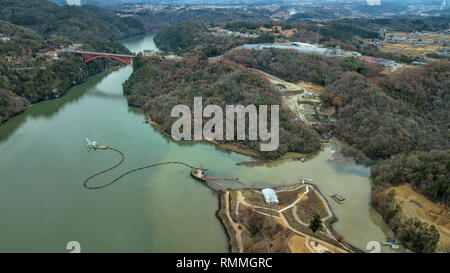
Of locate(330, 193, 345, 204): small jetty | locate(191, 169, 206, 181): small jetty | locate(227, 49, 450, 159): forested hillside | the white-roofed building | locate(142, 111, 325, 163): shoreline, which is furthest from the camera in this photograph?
locate(227, 49, 450, 159): forested hillside

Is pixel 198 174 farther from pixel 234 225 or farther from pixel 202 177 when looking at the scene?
pixel 234 225

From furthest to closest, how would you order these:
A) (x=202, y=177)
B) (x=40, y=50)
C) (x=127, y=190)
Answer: (x=40, y=50) < (x=202, y=177) < (x=127, y=190)

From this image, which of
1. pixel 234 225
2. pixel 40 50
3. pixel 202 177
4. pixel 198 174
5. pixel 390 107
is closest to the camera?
pixel 234 225

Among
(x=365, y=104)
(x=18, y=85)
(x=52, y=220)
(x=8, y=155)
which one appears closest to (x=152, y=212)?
(x=52, y=220)

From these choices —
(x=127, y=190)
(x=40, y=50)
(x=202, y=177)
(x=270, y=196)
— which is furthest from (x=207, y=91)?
(x=40, y=50)

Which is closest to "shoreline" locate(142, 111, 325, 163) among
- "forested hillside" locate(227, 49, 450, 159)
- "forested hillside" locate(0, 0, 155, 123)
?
"forested hillside" locate(227, 49, 450, 159)

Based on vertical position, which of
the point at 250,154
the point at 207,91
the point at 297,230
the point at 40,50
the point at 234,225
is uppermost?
the point at 40,50

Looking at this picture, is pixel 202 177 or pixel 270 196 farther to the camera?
pixel 202 177

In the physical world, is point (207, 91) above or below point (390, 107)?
above

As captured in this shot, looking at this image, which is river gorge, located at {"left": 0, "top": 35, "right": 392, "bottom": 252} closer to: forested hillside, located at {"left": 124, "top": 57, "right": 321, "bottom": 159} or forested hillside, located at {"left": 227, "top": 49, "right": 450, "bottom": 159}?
forested hillside, located at {"left": 124, "top": 57, "right": 321, "bottom": 159}
